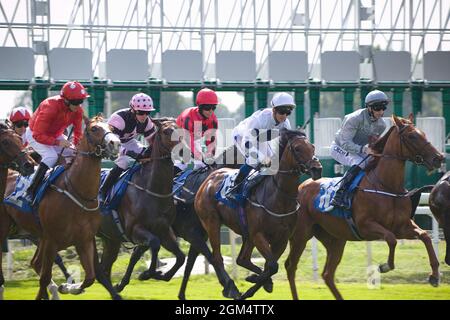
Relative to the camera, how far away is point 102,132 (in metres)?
8.59

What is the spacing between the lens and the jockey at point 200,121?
10.3 metres

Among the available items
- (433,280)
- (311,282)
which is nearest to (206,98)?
(311,282)

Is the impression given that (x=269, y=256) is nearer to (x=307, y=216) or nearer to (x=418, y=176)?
(x=307, y=216)

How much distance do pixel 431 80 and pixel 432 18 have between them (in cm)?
139

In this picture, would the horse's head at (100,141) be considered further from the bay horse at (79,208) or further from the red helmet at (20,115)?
the red helmet at (20,115)

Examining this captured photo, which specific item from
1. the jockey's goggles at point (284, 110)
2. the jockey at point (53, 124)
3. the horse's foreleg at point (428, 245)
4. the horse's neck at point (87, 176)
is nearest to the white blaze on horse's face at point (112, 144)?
the horse's neck at point (87, 176)

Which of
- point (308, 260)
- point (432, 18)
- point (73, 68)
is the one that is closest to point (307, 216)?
point (308, 260)

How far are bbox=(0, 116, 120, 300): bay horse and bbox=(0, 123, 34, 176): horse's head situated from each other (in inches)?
12.3

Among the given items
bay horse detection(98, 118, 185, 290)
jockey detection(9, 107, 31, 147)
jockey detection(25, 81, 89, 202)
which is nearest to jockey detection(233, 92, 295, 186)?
bay horse detection(98, 118, 185, 290)

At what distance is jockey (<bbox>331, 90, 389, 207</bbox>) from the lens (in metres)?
9.64

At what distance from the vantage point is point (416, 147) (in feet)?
30.2

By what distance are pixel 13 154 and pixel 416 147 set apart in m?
3.49

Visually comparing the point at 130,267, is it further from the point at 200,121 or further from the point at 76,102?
the point at 200,121

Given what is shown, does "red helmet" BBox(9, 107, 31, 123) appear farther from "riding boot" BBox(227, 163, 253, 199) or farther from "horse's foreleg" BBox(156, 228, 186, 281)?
"riding boot" BBox(227, 163, 253, 199)
